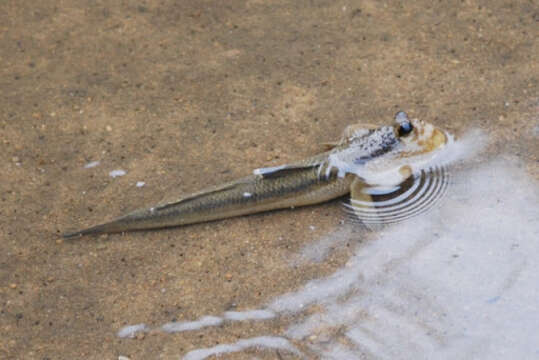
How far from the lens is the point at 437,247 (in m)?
3.62

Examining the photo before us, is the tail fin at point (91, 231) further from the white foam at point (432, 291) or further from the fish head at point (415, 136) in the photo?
the fish head at point (415, 136)

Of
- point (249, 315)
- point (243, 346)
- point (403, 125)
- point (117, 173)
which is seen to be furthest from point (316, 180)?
point (117, 173)

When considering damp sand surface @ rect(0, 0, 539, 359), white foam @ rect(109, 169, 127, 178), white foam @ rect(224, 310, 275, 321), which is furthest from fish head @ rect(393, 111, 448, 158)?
white foam @ rect(109, 169, 127, 178)

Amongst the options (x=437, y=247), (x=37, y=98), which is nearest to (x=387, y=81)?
(x=437, y=247)

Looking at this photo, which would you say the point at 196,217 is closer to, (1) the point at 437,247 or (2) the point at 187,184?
(2) the point at 187,184

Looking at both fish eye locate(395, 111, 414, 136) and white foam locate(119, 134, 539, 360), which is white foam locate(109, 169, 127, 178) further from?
fish eye locate(395, 111, 414, 136)

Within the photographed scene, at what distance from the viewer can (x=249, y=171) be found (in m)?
4.21

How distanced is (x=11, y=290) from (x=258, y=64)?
2.51 metres

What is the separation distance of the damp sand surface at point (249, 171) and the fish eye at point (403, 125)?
1.26 ft

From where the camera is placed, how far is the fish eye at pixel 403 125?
4039 millimetres

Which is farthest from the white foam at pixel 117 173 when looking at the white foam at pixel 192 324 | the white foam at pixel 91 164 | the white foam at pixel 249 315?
the white foam at pixel 249 315

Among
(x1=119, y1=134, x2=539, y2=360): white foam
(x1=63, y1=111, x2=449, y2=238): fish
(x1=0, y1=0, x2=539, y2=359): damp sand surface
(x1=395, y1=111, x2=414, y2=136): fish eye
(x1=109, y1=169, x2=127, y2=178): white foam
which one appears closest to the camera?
(x1=119, y1=134, x2=539, y2=360): white foam

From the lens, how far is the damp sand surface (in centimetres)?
338

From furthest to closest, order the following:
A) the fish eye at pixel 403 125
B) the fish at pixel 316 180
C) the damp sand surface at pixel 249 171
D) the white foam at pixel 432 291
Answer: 1. the fish eye at pixel 403 125
2. the fish at pixel 316 180
3. the damp sand surface at pixel 249 171
4. the white foam at pixel 432 291
